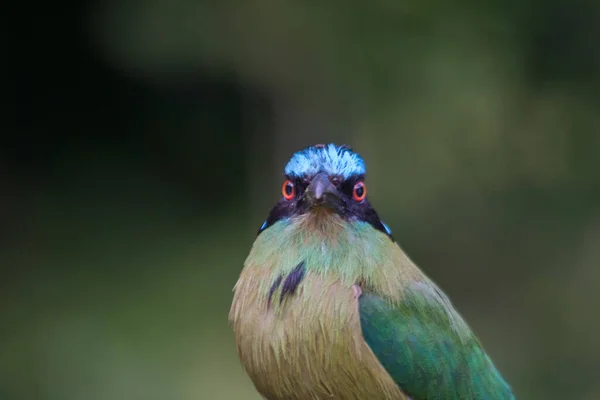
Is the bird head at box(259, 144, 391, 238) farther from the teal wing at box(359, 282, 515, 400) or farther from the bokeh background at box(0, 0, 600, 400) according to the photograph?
the bokeh background at box(0, 0, 600, 400)

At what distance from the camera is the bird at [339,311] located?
2.74 meters

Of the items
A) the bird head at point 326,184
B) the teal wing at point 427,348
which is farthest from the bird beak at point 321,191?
the teal wing at point 427,348

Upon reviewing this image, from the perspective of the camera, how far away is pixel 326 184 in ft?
9.84

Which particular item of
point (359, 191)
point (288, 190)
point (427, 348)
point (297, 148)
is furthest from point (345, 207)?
point (297, 148)

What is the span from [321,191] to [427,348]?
2.34 ft

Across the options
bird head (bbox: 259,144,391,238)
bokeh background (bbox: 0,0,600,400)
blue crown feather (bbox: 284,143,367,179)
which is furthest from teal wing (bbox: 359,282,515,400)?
bokeh background (bbox: 0,0,600,400)

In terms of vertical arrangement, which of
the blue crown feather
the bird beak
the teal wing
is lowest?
the teal wing

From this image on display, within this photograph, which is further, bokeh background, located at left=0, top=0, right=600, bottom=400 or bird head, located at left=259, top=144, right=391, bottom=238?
bokeh background, located at left=0, top=0, right=600, bottom=400

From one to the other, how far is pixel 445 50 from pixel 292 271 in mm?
4932

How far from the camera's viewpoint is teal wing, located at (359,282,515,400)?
2.85m

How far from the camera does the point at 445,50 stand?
7414 mm

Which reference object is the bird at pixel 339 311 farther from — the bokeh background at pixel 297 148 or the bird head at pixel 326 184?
the bokeh background at pixel 297 148

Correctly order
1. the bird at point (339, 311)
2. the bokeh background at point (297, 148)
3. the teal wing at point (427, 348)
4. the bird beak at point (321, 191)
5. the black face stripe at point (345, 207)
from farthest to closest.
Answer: the bokeh background at point (297, 148), the black face stripe at point (345, 207), the bird beak at point (321, 191), the teal wing at point (427, 348), the bird at point (339, 311)

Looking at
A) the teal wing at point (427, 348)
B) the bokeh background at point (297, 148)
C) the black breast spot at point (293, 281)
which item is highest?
the bokeh background at point (297, 148)
